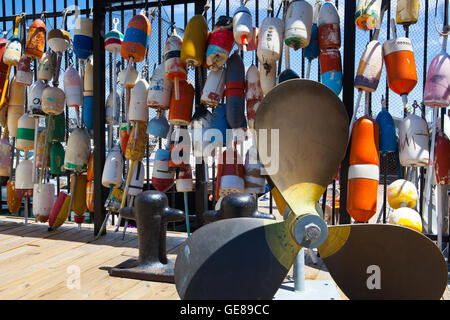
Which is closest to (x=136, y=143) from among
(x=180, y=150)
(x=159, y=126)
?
(x=159, y=126)

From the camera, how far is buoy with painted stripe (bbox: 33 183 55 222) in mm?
2566

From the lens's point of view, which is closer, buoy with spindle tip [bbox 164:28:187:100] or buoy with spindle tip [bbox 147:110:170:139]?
buoy with spindle tip [bbox 164:28:187:100]

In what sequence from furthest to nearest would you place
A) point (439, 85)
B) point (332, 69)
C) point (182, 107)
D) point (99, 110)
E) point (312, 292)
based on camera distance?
point (99, 110) → point (182, 107) → point (332, 69) → point (439, 85) → point (312, 292)

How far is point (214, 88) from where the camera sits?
200 cm

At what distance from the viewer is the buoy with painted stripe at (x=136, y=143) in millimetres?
2252

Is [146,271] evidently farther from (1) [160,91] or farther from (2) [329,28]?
(2) [329,28]

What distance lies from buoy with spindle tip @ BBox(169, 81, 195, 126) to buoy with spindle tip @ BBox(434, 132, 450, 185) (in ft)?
4.12

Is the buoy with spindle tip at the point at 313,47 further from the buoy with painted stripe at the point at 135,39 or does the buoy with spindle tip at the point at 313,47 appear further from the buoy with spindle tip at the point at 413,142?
the buoy with painted stripe at the point at 135,39

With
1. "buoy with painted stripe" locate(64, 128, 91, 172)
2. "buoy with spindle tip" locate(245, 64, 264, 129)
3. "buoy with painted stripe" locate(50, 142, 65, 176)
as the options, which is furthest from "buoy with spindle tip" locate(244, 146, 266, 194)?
"buoy with painted stripe" locate(50, 142, 65, 176)

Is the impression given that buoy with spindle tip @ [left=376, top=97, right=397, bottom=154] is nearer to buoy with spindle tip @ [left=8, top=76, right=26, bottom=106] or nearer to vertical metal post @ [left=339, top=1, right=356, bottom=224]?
vertical metal post @ [left=339, top=1, right=356, bottom=224]

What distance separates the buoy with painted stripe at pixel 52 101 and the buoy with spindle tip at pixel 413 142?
6.79 ft

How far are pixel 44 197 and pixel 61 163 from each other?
0.86 feet

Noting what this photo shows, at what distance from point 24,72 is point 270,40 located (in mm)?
1797

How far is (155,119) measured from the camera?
2195mm
